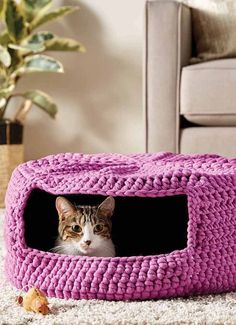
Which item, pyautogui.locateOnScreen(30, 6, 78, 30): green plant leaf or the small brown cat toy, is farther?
pyautogui.locateOnScreen(30, 6, 78, 30): green plant leaf

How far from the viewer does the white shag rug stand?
1292mm

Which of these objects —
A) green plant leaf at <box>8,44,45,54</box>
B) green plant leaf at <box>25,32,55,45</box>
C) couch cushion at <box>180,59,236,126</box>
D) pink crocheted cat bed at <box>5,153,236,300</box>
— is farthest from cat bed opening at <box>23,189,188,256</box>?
green plant leaf at <box>25,32,55,45</box>

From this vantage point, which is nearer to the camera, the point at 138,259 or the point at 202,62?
the point at 138,259

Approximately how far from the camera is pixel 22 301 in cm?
140

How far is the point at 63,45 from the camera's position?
3314 millimetres

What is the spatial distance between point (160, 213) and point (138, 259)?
241 mm

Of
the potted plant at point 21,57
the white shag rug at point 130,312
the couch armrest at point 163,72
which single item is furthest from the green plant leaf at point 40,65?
the white shag rug at point 130,312

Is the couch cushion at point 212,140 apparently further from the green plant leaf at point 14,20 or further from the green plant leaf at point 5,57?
the green plant leaf at point 14,20

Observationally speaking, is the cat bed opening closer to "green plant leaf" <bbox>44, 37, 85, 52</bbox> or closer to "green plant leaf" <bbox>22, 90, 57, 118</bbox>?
"green plant leaf" <bbox>22, 90, 57, 118</bbox>

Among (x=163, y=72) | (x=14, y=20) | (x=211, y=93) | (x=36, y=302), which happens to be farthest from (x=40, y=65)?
(x=36, y=302)

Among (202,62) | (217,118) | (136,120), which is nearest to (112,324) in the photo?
(217,118)

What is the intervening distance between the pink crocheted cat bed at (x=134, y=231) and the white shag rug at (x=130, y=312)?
0.10 ft

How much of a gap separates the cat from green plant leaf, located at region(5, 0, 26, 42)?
177 centimetres

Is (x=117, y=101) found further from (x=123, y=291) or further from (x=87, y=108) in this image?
(x=123, y=291)
